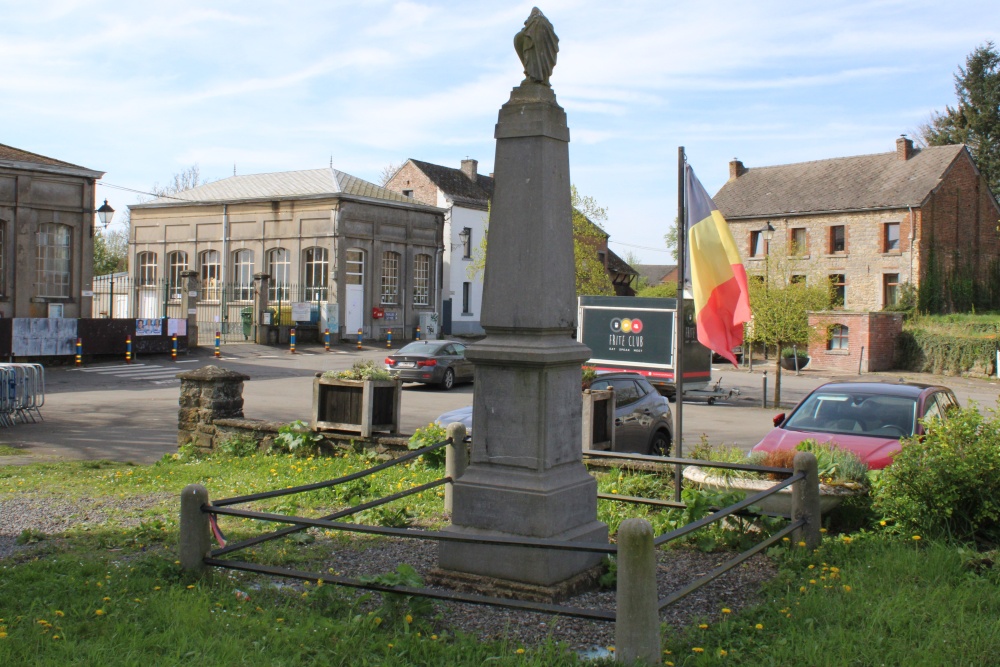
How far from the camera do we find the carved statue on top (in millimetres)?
5941

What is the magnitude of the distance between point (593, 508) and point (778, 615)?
4.75ft

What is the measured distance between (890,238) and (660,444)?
38.6m

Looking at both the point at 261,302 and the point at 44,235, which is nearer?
the point at 44,235

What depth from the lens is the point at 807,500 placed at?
21.5ft

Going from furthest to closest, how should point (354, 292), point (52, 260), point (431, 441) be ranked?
point (354, 292)
point (52, 260)
point (431, 441)

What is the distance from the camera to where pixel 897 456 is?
6938 millimetres

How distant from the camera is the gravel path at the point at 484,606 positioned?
Answer: 5035 mm

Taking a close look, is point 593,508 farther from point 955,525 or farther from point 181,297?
point 181,297

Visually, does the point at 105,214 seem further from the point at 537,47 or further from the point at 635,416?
the point at 537,47

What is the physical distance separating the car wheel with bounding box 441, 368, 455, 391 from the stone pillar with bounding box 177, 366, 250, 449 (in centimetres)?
1223

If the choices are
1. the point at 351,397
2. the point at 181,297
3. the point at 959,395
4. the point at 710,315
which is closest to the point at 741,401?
the point at 959,395

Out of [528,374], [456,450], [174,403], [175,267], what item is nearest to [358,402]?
[456,450]

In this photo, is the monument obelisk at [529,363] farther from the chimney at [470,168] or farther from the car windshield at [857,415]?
the chimney at [470,168]

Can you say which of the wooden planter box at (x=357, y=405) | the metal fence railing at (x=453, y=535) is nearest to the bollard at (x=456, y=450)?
the metal fence railing at (x=453, y=535)
